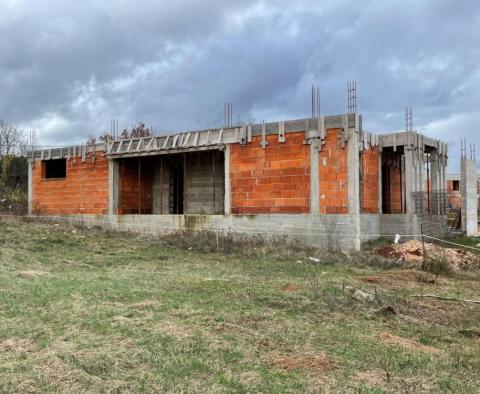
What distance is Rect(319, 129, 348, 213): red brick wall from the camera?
655 inches

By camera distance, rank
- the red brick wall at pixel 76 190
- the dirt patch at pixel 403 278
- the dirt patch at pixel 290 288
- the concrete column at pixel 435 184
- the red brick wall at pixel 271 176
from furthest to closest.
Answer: the red brick wall at pixel 76 190, the concrete column at pixel 435 184, the red brick wall at pixel 271 176, the dirt patch at pixel 403 278, the dirt patch at pixel 290 288

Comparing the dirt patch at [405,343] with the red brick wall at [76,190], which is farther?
the red brick wall at [76,190]


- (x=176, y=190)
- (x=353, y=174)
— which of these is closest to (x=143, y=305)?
(x=353, y=174)

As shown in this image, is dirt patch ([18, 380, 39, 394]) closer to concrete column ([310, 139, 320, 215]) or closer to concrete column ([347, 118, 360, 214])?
concrete column ([347, 118, 360, 214])

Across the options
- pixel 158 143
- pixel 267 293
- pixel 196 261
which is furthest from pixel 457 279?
pixel 158 143

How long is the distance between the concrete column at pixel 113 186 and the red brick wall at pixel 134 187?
0.62 feet

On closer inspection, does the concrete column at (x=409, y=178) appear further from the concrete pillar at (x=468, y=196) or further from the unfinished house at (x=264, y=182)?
the concrete pillar at (x=468, y=196)

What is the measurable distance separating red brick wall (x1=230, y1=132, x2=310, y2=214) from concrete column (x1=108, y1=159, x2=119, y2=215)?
678 cm

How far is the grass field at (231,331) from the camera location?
183 inches

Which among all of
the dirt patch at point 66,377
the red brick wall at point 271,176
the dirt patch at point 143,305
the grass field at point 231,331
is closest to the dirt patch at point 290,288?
the grass field at point 231,331

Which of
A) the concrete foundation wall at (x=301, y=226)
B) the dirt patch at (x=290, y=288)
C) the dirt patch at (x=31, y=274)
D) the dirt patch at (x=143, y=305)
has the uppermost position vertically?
the concrete foundation wall at (x=301, y=226)

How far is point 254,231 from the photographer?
18484mm

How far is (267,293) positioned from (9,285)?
490 cm

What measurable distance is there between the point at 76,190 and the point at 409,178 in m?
15.6
